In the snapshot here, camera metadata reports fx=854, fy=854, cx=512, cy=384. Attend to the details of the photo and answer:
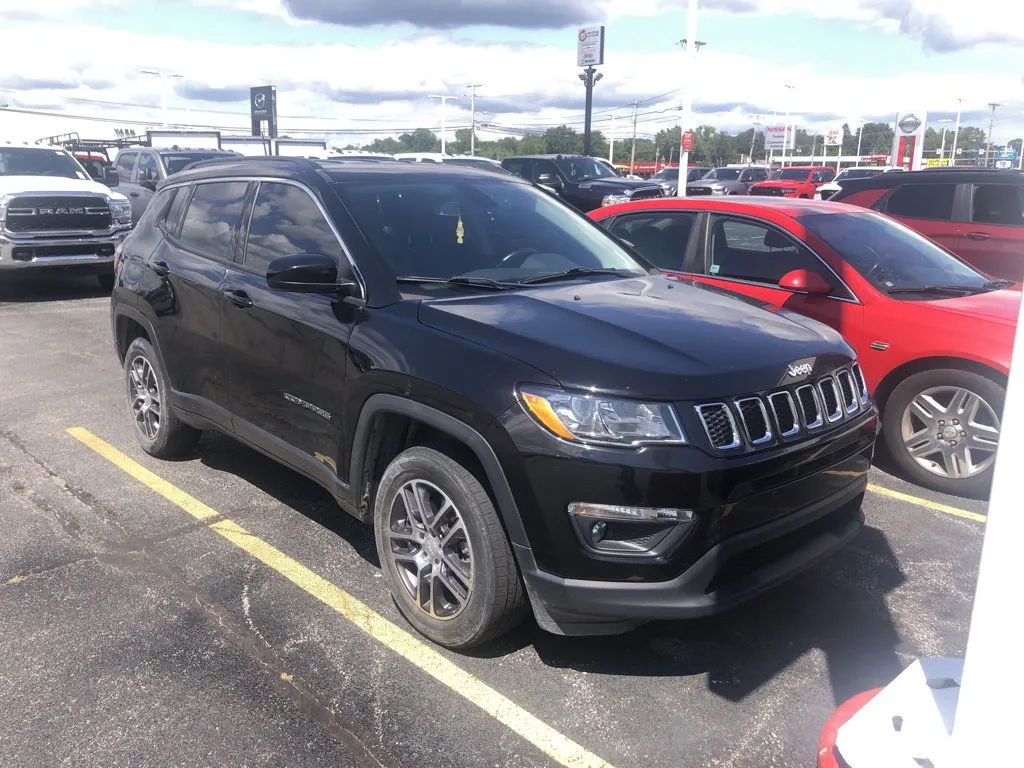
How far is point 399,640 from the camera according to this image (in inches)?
132

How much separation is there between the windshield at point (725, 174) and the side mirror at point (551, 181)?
579 inches

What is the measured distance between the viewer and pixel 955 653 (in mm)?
3279

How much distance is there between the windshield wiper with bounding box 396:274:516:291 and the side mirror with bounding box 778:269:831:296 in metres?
2.15

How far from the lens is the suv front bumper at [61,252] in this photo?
37.0ft

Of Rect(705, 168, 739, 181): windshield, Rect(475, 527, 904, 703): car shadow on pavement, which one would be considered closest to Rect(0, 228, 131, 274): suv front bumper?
Rect(475, 527, 904, 703): car shadow on pavement

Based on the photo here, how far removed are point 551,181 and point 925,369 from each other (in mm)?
15288

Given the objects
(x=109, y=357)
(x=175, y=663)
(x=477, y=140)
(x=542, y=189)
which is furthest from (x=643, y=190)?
(x=477, y=140)

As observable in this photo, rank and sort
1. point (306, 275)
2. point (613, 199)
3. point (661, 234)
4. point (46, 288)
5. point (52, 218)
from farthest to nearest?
point (613, 199) < point (46, 288) < point (52, 218) < point (661, 234) < point (306, 275)

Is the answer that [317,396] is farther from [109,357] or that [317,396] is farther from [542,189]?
[109,357]

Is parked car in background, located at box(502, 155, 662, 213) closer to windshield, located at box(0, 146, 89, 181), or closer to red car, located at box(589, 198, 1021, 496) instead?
windshield, located at box(0, 146, 89, 181)

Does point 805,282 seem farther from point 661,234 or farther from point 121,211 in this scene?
point 121,211

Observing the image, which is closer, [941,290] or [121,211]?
[941,290]

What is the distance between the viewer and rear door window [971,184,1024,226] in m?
8.24

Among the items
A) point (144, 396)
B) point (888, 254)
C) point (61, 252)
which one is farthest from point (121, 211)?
point (888, 254)
